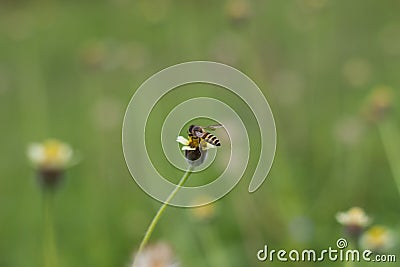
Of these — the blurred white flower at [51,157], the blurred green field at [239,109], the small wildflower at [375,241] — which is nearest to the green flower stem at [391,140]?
the blurred green field at [239,109]

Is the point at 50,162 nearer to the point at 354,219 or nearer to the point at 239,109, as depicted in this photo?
the point at 354,219

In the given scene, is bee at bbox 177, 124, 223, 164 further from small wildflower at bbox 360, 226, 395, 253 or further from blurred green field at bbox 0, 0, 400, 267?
blurred green field at bbox 0, 0, 400, 267

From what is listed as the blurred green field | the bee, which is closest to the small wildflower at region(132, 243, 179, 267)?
the bee

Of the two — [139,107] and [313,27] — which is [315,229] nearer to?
[139,107]

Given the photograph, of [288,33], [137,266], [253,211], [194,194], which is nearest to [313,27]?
[288,33]

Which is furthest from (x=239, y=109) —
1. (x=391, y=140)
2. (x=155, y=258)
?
(x=155, y=258)

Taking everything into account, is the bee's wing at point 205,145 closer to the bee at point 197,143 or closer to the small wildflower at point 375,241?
the bee at point 197,143

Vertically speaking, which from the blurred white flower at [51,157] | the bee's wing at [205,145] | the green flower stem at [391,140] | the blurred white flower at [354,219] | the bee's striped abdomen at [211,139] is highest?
the green flower stem at [391,140]
